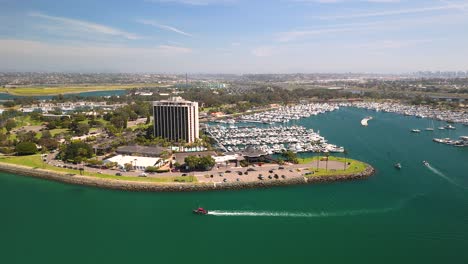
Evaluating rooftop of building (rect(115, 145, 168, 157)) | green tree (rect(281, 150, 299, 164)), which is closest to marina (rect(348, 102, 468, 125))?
green tree (rect(281, 150, 299, 164))

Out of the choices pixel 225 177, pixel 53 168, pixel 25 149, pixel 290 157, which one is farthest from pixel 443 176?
pixel 25 149

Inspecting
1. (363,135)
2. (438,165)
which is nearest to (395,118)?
(363,135)

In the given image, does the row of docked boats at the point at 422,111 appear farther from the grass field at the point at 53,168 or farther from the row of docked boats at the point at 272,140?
the grass field at the point at 53,168

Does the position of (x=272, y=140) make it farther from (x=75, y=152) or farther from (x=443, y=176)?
(x=75, y=152)

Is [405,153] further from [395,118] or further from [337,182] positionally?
[395,118]

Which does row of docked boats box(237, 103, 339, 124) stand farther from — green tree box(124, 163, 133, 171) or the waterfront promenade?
green tree box(124, 163, 133, 171)

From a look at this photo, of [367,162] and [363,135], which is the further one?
[363,135]
